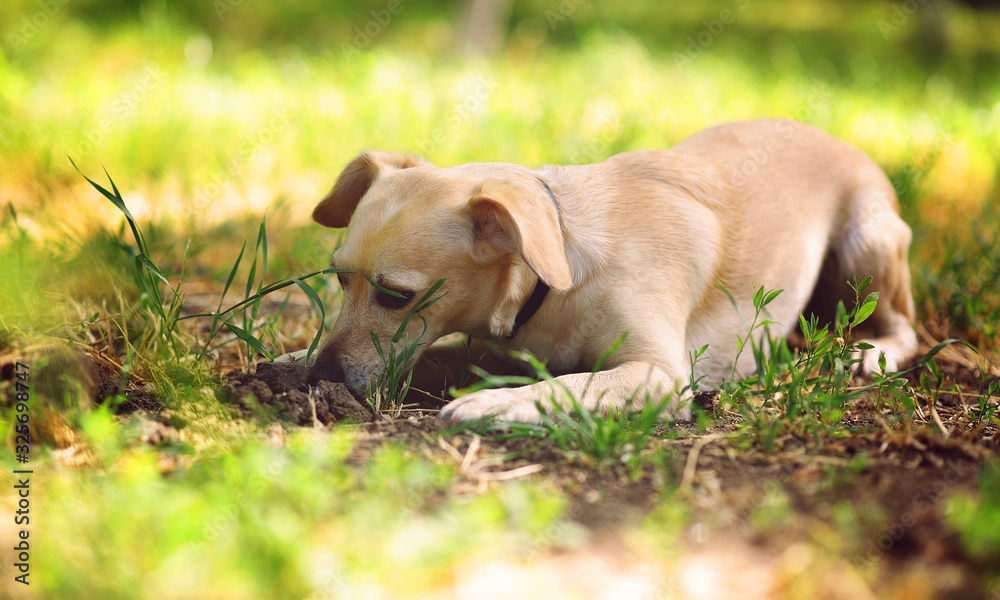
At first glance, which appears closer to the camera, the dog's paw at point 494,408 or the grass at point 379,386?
the grass at point 379,386

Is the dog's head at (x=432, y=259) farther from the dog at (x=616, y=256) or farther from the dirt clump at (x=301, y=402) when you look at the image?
the dirt clump at (x=301, y=402)

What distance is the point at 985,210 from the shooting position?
185 inches

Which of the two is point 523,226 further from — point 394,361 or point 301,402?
point 301,402

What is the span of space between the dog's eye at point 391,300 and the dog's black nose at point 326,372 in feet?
0.84

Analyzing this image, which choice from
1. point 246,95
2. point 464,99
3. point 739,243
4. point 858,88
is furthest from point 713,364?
point 858,88

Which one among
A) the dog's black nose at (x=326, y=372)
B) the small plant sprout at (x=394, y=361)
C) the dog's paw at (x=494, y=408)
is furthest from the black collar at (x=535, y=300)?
the dog's black nose at (x=326, y=372)

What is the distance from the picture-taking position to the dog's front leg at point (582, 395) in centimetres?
217

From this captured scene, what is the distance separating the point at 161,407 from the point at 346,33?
10.5 m

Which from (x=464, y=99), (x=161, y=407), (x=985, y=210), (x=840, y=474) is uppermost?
(x=464, y=99)

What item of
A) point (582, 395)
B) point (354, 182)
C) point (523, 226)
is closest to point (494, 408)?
point (582, 395)

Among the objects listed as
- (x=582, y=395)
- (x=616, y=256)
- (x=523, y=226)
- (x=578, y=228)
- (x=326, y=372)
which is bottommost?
(x=582, y=395)

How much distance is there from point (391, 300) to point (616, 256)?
2.84 feet

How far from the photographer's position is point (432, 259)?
8.04 ft

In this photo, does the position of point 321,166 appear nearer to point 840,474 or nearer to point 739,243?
point 739,243
